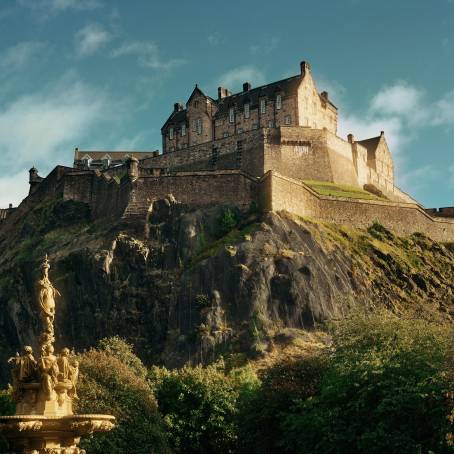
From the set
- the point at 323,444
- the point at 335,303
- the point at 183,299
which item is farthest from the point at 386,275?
the point at 323,444

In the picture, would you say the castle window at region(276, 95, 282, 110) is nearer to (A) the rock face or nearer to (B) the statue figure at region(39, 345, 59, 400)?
(A) the rock face

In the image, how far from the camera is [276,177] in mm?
69938

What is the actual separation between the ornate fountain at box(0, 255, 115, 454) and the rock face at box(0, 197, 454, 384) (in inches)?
1579

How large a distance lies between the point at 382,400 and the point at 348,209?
4472 centimetres

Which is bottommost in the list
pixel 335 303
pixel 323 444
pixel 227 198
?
pixel 323 444

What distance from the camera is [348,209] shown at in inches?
2963

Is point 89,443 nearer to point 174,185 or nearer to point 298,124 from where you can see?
point 174,185

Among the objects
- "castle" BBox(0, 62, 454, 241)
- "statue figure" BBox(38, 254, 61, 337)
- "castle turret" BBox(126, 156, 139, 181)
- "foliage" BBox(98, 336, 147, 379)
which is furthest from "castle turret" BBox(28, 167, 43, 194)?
"statue figure" BBox(38, 254, 61, 337)

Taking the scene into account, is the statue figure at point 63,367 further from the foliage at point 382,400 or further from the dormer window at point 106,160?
the dormer window at point 106,160

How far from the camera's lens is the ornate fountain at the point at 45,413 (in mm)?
15969

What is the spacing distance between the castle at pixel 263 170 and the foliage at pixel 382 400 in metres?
31.6

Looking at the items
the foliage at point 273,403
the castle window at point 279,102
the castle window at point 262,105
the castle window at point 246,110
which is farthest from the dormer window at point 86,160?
the foliage at point 273,403

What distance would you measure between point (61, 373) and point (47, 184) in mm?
69292

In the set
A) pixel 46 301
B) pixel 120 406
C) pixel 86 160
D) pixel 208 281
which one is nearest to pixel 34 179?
pixel 86 160
